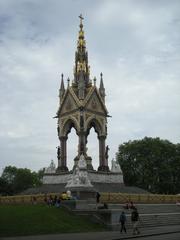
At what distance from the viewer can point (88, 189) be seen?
3309 centimetres

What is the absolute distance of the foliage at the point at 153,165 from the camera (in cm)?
6538

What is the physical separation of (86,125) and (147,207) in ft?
52.7

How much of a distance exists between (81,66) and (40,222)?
2989 centimetres

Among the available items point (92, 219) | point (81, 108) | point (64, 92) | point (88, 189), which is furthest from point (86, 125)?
point (92, 219)

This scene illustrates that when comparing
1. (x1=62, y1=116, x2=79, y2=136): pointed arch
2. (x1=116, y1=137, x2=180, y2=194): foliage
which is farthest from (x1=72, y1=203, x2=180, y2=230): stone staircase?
(x1=116, y1=137, x2=180, y2=194): foliage

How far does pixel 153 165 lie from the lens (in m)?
66.7

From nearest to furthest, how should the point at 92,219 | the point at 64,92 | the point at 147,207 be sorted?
the point at 92,219, the point at 147,207, the point at 64,92

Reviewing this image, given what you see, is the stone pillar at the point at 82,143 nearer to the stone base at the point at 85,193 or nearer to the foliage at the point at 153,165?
the stone base at the point at 85,193

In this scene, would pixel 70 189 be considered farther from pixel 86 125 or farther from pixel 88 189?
pixel 86 125

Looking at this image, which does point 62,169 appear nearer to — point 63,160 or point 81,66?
point 63,160

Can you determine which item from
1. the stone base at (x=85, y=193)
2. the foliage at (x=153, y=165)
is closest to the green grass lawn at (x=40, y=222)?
the stone base at (x=85, y=193)

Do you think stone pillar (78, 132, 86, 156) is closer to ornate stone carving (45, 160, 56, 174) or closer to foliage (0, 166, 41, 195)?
ornate stone carving (45, 160, 56, 174)

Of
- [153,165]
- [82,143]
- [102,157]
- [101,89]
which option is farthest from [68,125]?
[153,165]

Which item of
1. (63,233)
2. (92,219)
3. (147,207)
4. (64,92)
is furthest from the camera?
(64,92)
